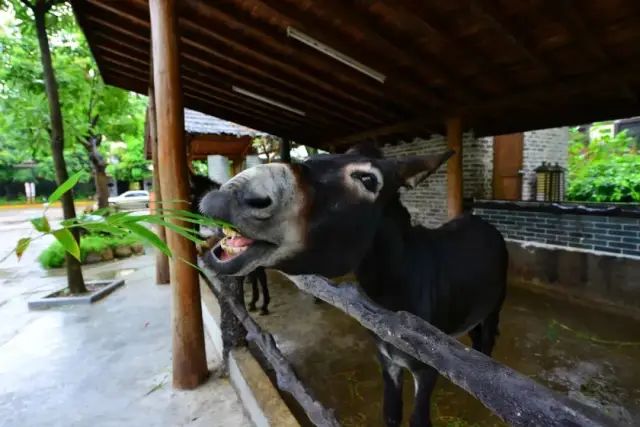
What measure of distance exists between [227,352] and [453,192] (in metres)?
3.93

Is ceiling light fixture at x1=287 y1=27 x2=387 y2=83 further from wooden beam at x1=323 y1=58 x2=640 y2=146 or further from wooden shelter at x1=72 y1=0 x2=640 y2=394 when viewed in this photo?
wooden beam at x1=323 y1=58 x2=640 y2=146

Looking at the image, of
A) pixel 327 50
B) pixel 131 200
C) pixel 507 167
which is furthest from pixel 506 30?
pixel 131 200

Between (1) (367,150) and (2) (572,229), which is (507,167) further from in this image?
(1) (367,150)

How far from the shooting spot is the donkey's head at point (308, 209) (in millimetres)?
1294

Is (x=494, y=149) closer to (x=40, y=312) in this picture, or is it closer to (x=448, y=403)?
(x=448, y=403)

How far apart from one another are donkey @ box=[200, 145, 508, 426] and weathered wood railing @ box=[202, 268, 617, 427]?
0.76 ft

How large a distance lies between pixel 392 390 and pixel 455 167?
12.8ft

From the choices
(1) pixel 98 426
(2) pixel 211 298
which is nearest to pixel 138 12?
(2) pixel 211 298

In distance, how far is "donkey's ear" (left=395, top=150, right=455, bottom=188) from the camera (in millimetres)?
1705

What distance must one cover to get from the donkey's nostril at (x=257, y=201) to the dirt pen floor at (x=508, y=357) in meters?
2.44

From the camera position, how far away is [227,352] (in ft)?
11.1

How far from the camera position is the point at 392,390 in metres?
2.44

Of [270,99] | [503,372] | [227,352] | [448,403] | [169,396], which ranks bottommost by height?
[448,403]

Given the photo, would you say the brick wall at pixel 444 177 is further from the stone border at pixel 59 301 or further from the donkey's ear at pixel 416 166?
the stone border at pixel 59 301
